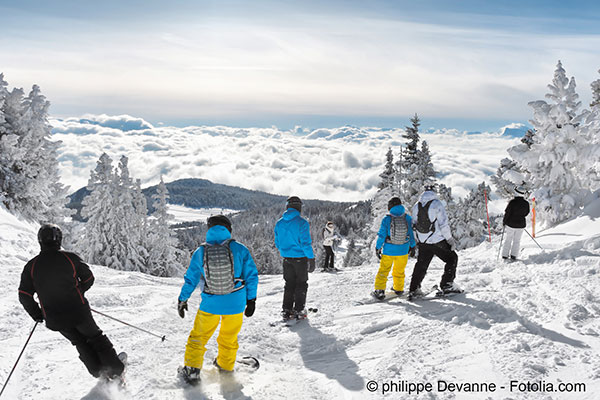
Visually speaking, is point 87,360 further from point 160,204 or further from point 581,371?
point 160,204

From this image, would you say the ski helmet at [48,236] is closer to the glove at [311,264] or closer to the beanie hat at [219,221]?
the beanie hat at [219,221]

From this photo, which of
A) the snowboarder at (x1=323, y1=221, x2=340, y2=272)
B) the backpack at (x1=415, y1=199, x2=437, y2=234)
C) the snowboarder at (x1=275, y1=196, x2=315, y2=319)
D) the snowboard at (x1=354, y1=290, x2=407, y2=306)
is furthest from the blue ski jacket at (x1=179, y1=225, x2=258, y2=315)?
the snowboarder at (x1=323, y1=221, x2=340, y2=272)

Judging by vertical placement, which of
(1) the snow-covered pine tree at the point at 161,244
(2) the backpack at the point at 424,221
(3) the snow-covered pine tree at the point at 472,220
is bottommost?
(1) the snow-covered pine tree at the point at 161,244

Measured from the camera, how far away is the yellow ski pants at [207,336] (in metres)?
5.28

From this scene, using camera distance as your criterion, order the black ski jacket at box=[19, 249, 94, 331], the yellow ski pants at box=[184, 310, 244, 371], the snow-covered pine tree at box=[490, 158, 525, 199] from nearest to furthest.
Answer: the black ski jacket at box=[19, 249, 94, 331] → the yellow ski pants at box=[184, 310, 244, 371] → the snow-covered pine tree at box=[490, 158, 525, 199]

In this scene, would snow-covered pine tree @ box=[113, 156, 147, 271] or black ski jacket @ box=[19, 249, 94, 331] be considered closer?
black ski jacket @ box=[19, 249, 94, 331]

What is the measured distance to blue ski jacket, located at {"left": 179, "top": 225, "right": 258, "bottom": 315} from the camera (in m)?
5.27

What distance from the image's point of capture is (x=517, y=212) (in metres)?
10.8

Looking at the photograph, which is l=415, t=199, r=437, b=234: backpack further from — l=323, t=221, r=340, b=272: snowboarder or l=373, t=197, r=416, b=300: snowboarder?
l=323, t=221, r=340, b=272: snowboarder

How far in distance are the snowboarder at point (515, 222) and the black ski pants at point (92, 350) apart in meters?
10.0

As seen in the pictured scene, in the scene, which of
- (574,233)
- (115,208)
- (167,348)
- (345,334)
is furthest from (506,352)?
(115,208)

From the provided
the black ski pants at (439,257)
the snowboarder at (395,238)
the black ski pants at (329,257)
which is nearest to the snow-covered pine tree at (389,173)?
the black ski pants at (329,257)

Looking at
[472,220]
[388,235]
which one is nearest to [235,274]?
[388,235]

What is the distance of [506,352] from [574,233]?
28.1 ft
